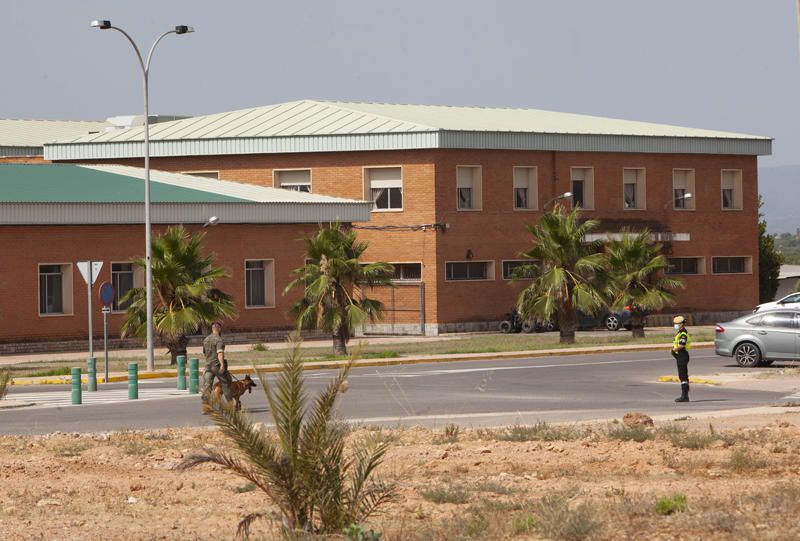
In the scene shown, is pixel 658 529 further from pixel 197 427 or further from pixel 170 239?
pixel 170 239

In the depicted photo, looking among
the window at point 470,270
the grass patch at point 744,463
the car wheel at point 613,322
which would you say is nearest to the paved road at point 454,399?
the grass patch at point 744,463

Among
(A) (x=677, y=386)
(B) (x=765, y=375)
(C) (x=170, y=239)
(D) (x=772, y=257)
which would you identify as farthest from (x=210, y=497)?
(D) (x=772, y=257)

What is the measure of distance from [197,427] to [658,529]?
11696mm

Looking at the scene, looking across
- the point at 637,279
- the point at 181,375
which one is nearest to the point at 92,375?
the point at 181,375

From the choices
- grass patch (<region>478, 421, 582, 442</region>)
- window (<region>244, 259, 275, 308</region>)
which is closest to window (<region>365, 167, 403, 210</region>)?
window (<region>244, 259, 275, 308</region>)

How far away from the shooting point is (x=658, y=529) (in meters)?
12.1

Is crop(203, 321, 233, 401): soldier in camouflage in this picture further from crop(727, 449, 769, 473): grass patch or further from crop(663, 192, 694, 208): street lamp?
crop(663, 192, 694, 208): street lamp

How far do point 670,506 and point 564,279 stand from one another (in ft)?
118

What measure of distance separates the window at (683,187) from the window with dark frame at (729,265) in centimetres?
319

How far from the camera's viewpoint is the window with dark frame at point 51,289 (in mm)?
48062

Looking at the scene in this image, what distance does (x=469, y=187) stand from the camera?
205 ft

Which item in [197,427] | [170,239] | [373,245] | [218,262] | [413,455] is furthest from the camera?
[373,245]

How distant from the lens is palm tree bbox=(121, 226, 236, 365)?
133ft

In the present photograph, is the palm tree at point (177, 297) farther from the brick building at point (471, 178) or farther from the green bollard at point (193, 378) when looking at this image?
the brick building at point (471, 178)
